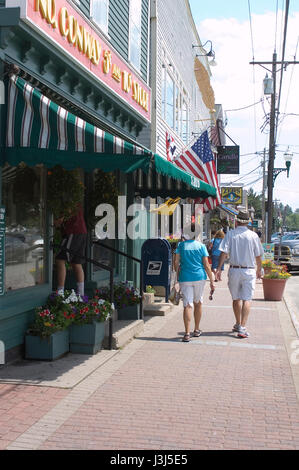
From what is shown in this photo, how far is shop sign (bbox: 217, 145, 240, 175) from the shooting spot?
27.7 meters

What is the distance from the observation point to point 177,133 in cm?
1900

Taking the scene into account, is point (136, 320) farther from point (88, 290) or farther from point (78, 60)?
point (78, 60)

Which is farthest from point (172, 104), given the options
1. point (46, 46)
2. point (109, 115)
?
point (46, 46)

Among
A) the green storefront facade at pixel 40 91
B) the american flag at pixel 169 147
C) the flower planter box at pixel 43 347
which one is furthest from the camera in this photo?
the american flag at pixel 169 147

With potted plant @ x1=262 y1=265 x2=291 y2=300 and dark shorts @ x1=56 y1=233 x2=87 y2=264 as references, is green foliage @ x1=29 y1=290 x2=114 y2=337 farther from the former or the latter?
potted plant @ x1=262 y1=265 x2=291 y2=300

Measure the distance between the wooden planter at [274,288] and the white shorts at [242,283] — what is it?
4.97 meters

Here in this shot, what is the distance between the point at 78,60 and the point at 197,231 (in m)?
3.04

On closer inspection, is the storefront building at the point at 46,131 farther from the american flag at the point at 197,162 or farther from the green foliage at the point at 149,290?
the american flag at the point at 197,162

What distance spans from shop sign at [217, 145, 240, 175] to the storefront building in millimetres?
18171

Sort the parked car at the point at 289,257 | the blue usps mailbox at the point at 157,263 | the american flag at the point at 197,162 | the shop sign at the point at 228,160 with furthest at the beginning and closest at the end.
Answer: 1. the shop sign at the point at 228,160
2. the parked car at the point at 289,257
3. the american flag at the point at 197,162
4. the blue usps mailbox at the point at 157,263

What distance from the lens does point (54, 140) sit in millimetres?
5820

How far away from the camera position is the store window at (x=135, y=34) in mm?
11469

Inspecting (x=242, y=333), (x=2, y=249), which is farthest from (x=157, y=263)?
(x=2, y=249)

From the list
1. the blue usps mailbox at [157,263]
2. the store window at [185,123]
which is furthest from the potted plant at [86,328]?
the store window at [185,123]
